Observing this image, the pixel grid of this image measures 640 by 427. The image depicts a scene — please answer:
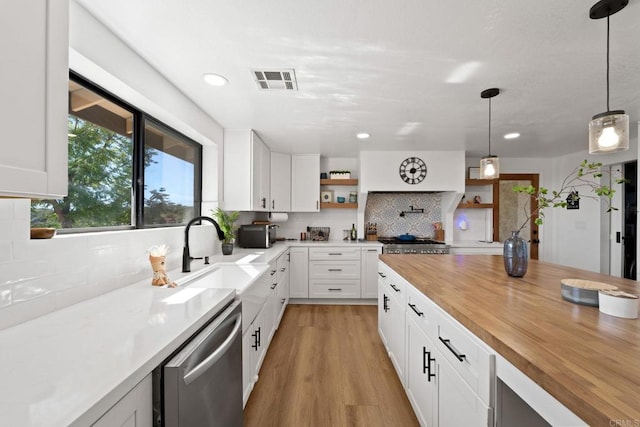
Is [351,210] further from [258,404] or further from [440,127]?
[258,404]

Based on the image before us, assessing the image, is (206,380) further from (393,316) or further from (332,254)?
(332,254)

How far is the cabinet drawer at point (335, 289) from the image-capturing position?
152 inches

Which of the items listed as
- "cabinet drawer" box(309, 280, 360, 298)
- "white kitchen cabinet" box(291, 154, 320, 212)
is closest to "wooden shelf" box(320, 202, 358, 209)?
"white kitchen cabinet" box(291, 154, 320, 212)

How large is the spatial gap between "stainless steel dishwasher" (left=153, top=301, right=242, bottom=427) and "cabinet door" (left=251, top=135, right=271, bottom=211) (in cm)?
200

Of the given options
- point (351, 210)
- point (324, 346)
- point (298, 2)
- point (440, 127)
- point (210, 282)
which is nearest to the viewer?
point (298, 2)

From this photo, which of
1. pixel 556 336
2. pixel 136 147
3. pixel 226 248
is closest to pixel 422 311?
pixel 556 336

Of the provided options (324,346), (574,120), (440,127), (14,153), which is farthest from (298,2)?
(574,120)

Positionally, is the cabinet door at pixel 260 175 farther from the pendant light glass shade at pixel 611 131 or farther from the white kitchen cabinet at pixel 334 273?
the pendant light glass shade at pixel 611 131

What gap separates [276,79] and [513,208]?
453 centimetres

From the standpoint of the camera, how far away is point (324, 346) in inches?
103

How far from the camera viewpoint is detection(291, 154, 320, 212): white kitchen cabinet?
4.23 meters

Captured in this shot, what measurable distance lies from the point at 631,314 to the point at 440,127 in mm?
2412

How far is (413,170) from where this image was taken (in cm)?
400

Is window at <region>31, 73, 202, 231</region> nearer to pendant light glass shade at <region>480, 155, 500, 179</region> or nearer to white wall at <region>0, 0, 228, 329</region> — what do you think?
white wall at <region>0, 0, 228, 329</region>
